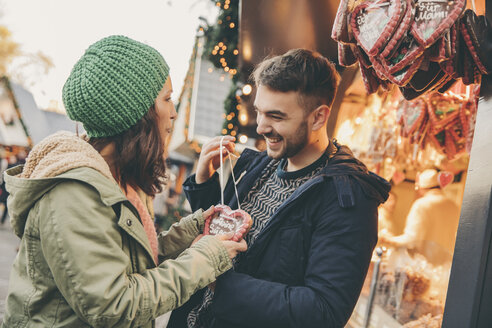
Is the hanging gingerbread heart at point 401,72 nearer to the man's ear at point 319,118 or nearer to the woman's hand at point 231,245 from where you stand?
the man's ear at point 319,118

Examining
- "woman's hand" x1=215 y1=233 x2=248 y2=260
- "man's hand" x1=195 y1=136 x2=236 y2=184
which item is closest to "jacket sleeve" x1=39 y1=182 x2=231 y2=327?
"woman's hand" x1=215 y1=233 x2=248 y2=260

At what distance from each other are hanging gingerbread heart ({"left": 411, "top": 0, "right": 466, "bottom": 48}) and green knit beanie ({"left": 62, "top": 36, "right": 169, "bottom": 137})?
1.21 meters

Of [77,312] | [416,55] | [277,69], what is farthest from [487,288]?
[77,312]

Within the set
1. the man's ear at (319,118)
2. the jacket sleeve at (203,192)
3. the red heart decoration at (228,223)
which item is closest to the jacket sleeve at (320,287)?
the red heart decoration at (228,223)

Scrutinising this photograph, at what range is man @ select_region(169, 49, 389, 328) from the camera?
5.06 ft

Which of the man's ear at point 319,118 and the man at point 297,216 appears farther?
the man's ear at point 319,118

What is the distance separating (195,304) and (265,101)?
4.35 ft

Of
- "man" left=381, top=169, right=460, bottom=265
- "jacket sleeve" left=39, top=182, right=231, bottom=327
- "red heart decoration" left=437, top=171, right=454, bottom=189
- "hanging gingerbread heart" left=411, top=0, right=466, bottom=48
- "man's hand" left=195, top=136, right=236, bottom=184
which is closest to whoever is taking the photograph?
"jacket sleeve" left=39, top=182, right=231, bottom=327

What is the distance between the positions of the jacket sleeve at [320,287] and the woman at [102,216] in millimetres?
185

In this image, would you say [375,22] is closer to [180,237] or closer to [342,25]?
[342,25]

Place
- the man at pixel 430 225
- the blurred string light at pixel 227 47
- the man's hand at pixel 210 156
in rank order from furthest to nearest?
the blurred string light at pixel 227 47 → the man at pixel 430 225 → the man's hand at pixel 210 156

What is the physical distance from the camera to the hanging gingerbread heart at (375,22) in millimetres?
1442

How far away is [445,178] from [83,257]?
4138 mm

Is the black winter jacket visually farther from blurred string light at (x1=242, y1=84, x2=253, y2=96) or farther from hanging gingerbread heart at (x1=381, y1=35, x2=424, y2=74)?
blurred string light at (x1=242, y1=84, x2=253, y2=96)
